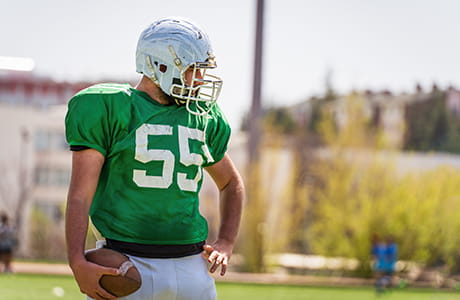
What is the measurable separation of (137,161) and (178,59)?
32 centimetres

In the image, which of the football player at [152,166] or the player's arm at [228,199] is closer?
the football player at [152,166]

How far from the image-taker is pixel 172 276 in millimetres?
2604

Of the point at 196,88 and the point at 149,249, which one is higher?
the point at 196,88

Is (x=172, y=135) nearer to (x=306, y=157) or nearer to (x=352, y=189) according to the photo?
(x=352, y=189)

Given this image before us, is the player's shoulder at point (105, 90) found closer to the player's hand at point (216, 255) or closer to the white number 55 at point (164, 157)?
the white number 55 at point (164, 157)

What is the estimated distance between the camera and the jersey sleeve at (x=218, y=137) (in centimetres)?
283

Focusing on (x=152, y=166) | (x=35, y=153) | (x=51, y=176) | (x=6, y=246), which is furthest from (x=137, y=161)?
(x=35, y=153)

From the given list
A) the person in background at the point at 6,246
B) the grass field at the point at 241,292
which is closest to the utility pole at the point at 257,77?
the grass field at the point at 241,292

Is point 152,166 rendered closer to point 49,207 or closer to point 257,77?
point 257,77

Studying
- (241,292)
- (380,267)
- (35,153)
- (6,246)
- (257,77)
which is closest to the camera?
(241,292)

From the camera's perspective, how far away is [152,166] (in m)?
2.59

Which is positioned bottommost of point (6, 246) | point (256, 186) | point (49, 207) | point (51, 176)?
point (49, 207)

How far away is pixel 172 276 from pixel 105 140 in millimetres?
429

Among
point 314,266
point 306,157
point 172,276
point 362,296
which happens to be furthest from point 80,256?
point 306,157
